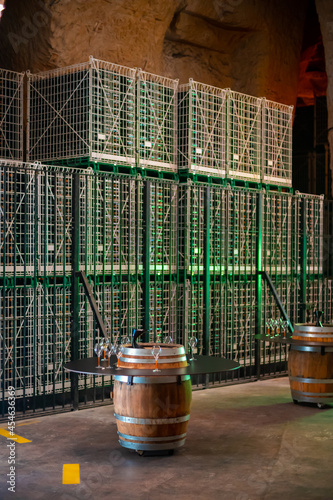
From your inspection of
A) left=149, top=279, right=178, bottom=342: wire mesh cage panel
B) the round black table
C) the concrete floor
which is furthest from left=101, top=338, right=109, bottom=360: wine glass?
left=149, top=279, right=178, bottom=342: wire mesh cage panel

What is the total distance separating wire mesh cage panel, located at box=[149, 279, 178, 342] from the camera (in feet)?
35.7

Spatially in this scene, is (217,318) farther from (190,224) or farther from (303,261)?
(303,261)

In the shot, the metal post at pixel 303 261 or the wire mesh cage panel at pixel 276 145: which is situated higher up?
the wire mesh cage panel at pixel 276 145

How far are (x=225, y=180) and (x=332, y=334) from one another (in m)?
3.81

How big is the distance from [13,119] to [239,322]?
4.97m

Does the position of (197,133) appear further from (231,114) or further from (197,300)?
(197,300)

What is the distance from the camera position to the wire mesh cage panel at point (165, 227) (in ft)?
35.7

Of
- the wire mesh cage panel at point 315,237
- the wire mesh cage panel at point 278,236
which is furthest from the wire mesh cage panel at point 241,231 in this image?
the wire mesh cage panel at point 315,237

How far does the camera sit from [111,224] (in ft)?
31.5

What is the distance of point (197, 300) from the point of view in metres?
11.0

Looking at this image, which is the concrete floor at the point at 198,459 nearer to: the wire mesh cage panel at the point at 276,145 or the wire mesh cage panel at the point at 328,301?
A: the wire mesh cage panel at the point at 328,301

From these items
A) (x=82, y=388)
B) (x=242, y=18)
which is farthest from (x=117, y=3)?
(x=82, y=388)

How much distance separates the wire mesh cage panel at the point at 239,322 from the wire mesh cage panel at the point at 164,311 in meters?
0.86

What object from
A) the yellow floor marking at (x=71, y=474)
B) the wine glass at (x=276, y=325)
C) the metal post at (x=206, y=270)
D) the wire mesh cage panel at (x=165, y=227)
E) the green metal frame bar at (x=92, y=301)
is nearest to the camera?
the yellow floor marking at (x=71, y=474)
